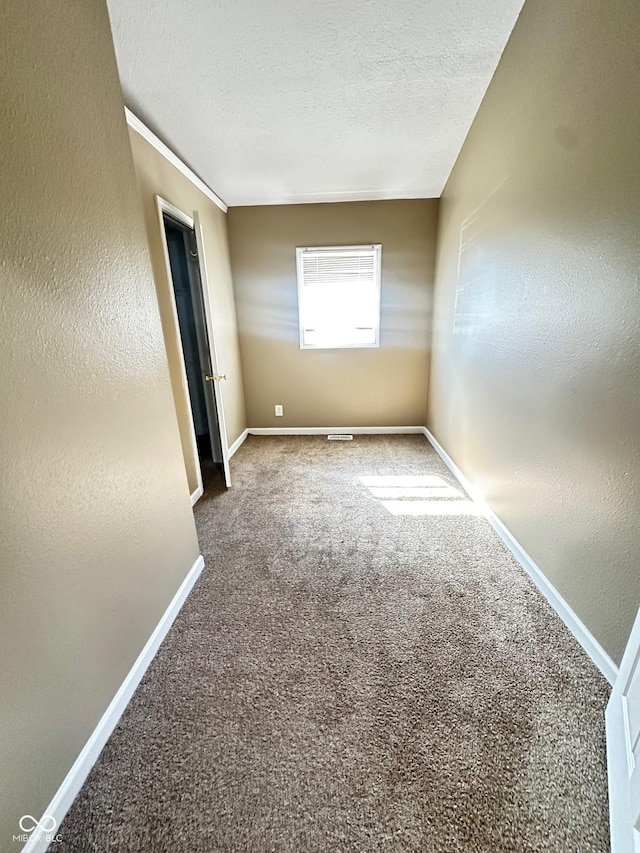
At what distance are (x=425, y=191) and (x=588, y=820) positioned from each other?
411 centimetres

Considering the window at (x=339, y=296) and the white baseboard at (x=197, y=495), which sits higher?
the window at (x=339, y=296)

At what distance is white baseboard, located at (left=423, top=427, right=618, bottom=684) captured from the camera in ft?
4.09

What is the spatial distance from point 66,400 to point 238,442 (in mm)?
2771

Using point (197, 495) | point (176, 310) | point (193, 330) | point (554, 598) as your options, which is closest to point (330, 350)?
point (193, 330)

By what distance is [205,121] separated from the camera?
7.19 ft

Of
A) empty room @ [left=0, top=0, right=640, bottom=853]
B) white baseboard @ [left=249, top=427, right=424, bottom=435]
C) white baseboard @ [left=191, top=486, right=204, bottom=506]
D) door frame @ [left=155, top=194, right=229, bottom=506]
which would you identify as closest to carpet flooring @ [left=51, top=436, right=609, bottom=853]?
empty room @ [left=0, top=0, right=640, bottom=853]

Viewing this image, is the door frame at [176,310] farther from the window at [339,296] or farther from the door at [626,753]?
the door at [626,753]

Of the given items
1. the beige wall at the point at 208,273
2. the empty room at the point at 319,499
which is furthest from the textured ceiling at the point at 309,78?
the beige wall at the point at 208,273

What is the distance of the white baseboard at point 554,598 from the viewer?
4.09ft

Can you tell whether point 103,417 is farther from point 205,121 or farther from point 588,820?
point 205,121

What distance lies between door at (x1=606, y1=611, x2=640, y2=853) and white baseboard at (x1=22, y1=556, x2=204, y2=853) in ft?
4.78

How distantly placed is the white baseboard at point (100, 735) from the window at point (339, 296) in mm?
2990

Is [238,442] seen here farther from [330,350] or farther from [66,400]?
[66,400]

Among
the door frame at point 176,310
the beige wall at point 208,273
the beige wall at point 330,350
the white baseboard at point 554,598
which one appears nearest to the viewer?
the white baseboard at point 554,598
